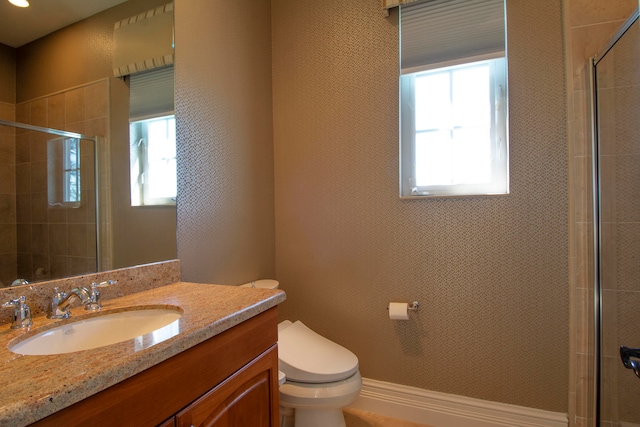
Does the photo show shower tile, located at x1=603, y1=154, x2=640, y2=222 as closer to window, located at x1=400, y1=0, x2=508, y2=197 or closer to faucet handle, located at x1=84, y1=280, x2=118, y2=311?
window, located at x1=400, y1=0, x2=508, y2=197

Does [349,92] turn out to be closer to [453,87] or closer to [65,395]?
[453,87]

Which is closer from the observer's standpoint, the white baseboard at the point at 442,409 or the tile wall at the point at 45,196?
the tile wall at the point at 45,196

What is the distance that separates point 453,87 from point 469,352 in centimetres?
138

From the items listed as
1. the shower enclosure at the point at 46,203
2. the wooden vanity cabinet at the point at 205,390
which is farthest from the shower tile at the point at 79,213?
the wooden vanity cabinet at the point at 205,390

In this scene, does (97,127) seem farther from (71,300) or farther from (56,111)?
(71,300)

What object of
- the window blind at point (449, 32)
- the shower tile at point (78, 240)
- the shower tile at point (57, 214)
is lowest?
the shower tile at point (78, 240)

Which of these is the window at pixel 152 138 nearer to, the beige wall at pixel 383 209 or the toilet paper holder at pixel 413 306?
the beige wall at pixel 383 209

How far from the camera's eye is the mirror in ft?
2.69

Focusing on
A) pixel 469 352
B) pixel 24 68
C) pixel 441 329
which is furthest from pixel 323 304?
pixel 24 68

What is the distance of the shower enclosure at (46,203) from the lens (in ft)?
2.64

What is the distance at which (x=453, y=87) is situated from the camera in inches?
65.4

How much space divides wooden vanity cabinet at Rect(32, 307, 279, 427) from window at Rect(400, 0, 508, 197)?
3.85 feet

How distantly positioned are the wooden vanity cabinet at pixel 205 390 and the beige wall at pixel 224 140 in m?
0.58

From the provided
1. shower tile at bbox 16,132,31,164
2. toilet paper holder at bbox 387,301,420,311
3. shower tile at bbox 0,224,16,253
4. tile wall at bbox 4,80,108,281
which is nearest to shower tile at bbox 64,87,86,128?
tile wall at bbox 4,80,108,281
